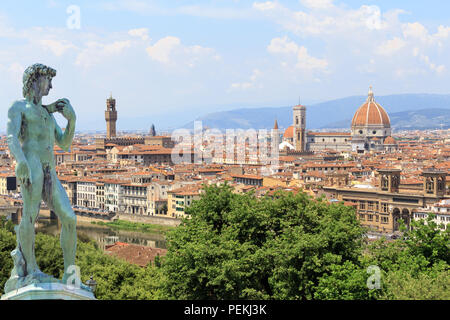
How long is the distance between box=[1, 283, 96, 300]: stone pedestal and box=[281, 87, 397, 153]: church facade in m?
79.5

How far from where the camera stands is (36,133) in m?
4.41

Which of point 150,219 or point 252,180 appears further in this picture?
point 252,180

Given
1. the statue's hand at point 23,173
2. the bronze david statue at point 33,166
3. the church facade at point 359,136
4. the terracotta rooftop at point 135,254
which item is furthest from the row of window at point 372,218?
the church facade at point 359,136

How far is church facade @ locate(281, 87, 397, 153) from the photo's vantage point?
84188 mm

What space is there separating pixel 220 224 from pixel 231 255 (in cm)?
189

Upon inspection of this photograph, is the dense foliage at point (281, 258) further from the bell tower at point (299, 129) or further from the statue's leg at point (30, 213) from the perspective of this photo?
the bell tower at point (299, 129)

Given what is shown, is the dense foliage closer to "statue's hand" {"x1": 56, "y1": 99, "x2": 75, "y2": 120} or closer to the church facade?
"statue's hand" {"x1": 56, "y1": 99, "x2": 75, "y2": 120}

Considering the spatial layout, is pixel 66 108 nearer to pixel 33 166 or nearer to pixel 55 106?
pixel 55 106

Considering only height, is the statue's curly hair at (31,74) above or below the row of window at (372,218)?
above

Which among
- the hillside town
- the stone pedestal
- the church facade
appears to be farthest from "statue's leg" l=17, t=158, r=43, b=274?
the church facade

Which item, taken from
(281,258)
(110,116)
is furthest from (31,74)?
(110,116)

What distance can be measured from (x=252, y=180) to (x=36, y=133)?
40.1 metres

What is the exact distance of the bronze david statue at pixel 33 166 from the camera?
4.32m

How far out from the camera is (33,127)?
439 centimetres
